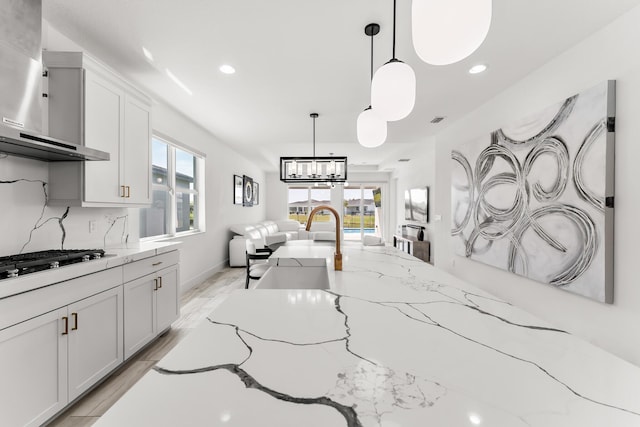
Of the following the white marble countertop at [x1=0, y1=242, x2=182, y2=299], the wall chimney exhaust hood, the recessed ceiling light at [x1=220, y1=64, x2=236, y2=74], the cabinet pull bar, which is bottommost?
the cabinet pull bar

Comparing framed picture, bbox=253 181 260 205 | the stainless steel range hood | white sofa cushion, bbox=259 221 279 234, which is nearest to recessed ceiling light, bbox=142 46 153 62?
the stainless steel range hood

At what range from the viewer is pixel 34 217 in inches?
72.0

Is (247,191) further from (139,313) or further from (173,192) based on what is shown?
(139,313)

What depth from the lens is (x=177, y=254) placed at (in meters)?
Answer: 2.67

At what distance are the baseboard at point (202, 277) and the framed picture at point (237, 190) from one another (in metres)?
1.25

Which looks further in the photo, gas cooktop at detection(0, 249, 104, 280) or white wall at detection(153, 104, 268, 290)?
white wall at detection(153, 104, 268, 290)

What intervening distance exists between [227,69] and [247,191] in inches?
166

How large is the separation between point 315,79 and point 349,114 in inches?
39.5

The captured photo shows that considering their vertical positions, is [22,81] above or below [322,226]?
above

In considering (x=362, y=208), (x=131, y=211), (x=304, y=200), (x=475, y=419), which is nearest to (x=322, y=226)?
(x=304, y=200)

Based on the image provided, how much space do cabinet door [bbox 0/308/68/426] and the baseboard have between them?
226 centimetres

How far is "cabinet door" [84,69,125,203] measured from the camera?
192cm

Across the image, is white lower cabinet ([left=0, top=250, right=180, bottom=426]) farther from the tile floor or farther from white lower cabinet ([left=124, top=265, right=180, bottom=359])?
the tile floor

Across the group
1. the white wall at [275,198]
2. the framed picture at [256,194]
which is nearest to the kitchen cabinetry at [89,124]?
the framed picture at [256,194]
